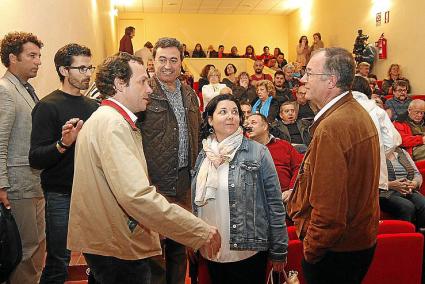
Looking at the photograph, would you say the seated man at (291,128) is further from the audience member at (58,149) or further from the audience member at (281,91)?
the audience member at (58,149)

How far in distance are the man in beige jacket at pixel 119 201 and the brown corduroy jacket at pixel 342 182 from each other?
433 mm

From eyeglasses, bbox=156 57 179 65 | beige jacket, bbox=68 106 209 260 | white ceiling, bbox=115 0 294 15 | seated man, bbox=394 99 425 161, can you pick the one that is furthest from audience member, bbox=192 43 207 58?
beige jacket, bbox=68 106 209 260

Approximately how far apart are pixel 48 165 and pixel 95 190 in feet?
2.43

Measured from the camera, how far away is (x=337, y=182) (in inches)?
63.8

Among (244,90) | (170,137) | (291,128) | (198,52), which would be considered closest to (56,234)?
(170,137)

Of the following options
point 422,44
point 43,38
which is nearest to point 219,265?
point 43,38

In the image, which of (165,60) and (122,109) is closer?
(122,109)

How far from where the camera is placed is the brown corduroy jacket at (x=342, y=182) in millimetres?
1631

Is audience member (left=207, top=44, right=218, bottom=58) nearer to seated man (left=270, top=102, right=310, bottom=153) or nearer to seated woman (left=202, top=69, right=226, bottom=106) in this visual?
seated woman (left=202, top=69, right=226, bottom=106)

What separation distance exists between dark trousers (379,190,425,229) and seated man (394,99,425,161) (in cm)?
97

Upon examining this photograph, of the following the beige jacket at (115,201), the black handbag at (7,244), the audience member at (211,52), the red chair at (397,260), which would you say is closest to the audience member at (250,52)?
the audience member at (211,52)

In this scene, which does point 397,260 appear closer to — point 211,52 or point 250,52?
point 211,52

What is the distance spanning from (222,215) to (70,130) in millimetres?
847

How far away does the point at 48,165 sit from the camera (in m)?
2.14
